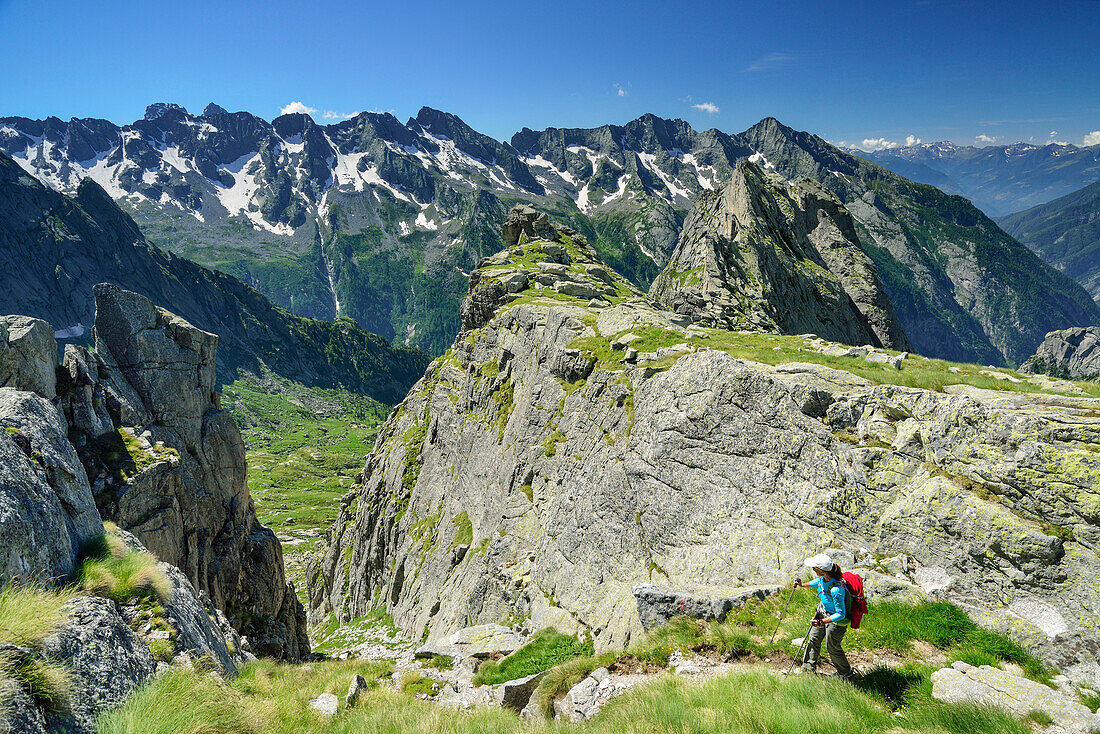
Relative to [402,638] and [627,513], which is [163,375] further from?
[627,513]

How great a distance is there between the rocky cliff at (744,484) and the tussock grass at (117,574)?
48.1ft

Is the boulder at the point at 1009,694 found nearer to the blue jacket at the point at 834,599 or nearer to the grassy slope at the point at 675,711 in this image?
the grassy slope at the point at 675,711

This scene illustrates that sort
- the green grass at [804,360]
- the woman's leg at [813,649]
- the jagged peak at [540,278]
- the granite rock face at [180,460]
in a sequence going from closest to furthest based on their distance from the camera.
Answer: the woman's leg at [813,649] → the green grass at [804,360] → the granite rock face at [180,460] → the jagged peak at [540,278]

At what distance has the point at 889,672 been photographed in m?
10.2

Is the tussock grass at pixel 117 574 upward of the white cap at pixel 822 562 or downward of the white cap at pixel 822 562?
downward

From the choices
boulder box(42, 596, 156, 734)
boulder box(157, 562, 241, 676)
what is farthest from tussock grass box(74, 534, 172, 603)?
boulder box(42, 596, 156, 734)

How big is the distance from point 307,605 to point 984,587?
331 feet

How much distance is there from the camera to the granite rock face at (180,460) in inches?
1240

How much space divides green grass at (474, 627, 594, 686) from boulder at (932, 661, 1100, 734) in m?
10.8

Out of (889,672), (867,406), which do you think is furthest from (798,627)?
(867,406)

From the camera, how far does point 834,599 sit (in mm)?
10070

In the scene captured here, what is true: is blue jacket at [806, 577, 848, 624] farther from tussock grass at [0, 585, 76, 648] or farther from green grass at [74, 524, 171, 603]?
green grass at [74, 524, 171, 603]

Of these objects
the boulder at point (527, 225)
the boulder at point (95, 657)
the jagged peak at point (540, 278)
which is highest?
the boulder at point (527, 225)

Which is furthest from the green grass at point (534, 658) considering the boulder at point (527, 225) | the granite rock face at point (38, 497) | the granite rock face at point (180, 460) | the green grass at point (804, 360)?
the boulder at point (527, 225)
